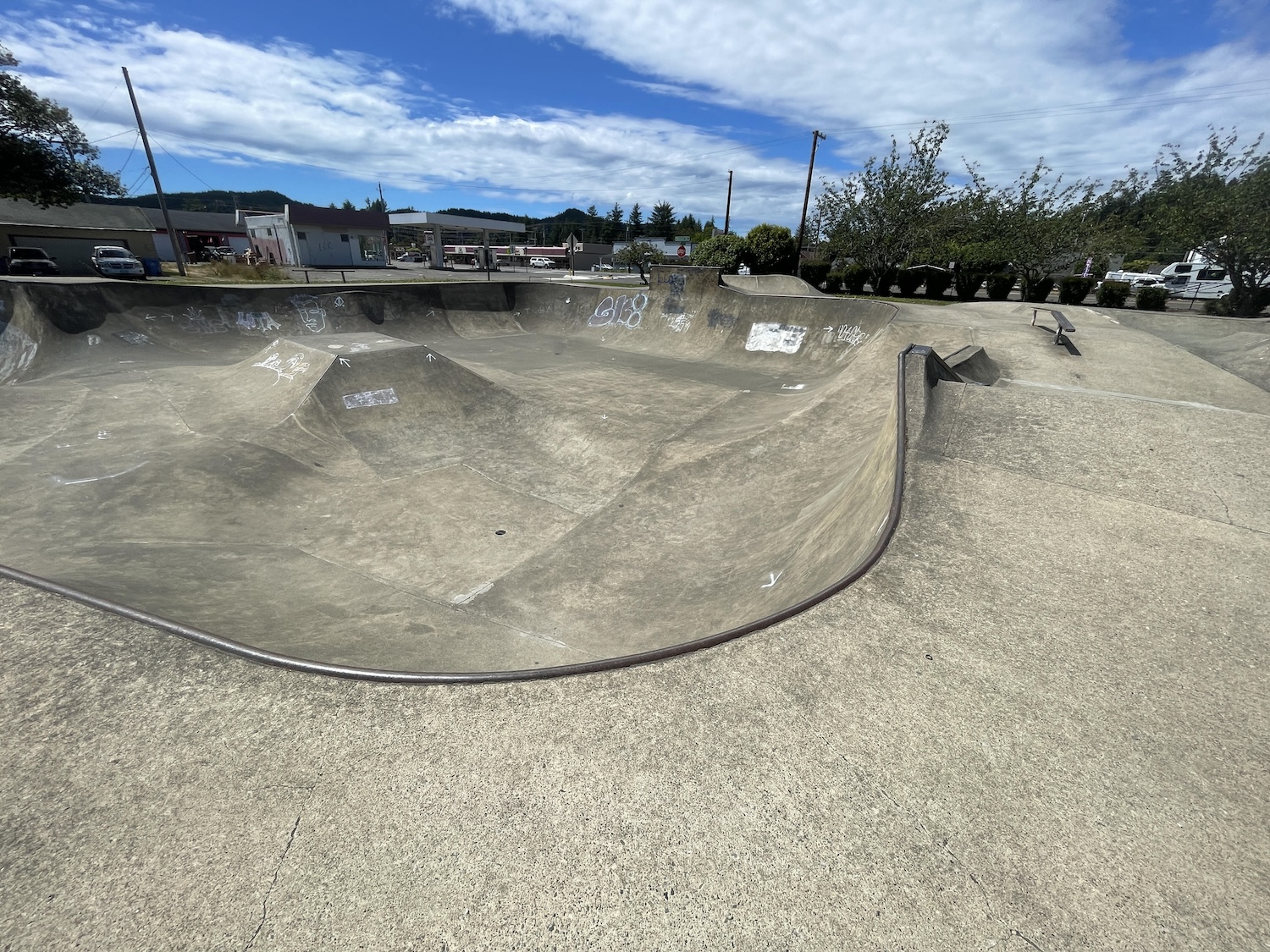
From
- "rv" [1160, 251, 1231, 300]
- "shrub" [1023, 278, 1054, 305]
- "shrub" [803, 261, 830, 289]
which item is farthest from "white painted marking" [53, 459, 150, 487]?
"rv" [1160, 251, 1231, 300]

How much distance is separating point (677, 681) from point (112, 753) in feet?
8.82

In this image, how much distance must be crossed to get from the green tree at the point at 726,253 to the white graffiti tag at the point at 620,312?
21.7 metres

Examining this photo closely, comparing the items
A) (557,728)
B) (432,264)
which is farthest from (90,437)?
(432,264)

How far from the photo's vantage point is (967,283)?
2752 centimetres

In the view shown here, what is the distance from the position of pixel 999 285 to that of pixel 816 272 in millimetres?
10678

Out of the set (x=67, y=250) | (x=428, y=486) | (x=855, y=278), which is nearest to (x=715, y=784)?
(x=428, y=486)

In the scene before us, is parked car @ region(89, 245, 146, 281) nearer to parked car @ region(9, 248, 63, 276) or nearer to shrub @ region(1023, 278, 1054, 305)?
parked car @ region(9, 248, 63, 276)

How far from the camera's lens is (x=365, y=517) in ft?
25.3

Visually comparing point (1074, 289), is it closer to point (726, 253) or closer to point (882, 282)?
point (882, 282)

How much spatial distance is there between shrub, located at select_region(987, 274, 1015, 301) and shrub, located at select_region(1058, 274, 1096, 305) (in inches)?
100

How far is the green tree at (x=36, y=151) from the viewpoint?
2202 centimetres

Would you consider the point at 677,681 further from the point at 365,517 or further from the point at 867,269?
the point at 867,269

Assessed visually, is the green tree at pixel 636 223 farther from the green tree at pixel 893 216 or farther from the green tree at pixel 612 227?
the green tree at pixel 893 216

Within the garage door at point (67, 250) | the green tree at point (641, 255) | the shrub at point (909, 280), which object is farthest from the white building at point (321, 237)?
the shrub at point (909, 280)
